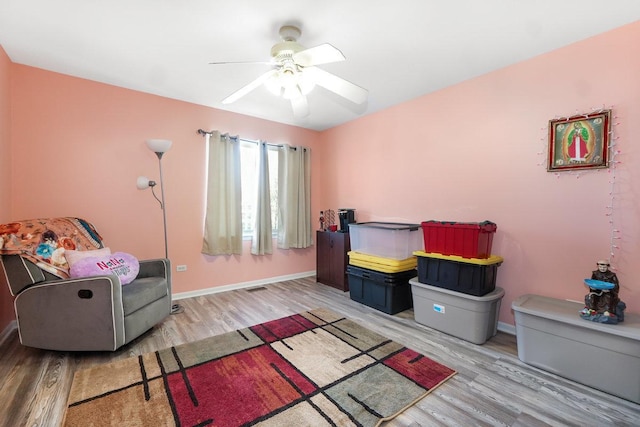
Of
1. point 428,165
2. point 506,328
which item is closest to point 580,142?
point 428,165

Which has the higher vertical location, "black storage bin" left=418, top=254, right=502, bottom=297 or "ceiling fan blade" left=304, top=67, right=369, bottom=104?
"ceiling fan blade" left=304, top=67, right=369, bottom=104

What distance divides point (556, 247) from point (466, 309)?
0.90 m

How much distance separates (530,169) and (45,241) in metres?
4.07

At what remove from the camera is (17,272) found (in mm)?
1983

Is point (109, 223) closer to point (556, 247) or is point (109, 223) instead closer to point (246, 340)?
point (246, 340)

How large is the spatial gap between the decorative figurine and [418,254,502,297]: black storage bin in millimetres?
619

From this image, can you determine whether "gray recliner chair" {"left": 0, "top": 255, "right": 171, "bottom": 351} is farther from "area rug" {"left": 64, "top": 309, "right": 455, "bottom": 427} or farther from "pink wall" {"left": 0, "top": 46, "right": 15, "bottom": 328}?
"pink wall" {"left": 0, "top": 46, "right": 15, "bottom": 328}

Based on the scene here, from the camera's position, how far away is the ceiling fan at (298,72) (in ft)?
5.88

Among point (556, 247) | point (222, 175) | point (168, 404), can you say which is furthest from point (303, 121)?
point (168, 404)

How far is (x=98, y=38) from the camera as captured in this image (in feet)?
7.07

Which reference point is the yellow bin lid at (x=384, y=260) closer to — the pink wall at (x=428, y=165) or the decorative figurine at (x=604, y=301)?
the pink wall at (x=428, y=165)

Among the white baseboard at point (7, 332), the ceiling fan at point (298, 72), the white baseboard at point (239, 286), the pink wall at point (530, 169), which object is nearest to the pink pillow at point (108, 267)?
the white baseboard at point (7, 332)

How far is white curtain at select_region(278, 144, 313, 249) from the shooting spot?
4242 millimetres

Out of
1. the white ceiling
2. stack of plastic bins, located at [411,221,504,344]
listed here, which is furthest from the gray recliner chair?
stack of plastic bins, located at [411,221,504,344]
